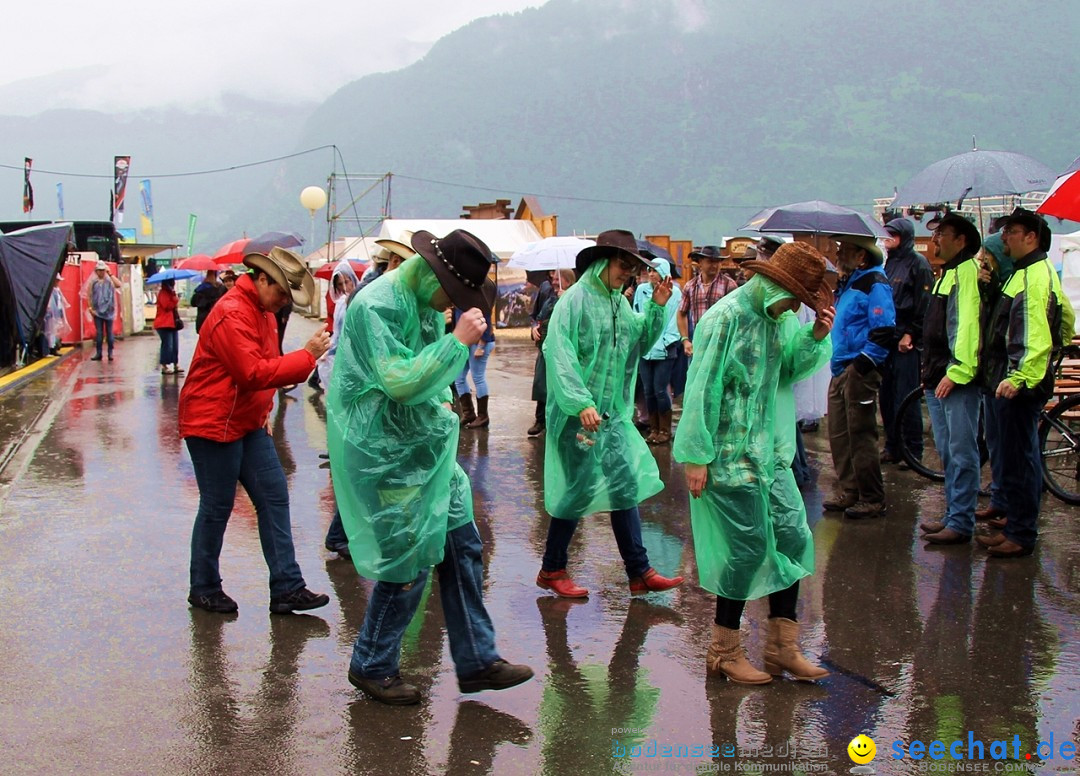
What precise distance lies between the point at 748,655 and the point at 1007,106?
153955 mm

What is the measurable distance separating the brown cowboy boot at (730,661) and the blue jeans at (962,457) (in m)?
2.62

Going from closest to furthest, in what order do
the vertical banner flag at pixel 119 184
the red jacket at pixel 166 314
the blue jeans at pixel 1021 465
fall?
1. the blue jeans at pixel 1021 465
2. the red jacket at pixel 166 314
3. the vertical banner flag at pixel 119 184

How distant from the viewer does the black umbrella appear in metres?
9.58

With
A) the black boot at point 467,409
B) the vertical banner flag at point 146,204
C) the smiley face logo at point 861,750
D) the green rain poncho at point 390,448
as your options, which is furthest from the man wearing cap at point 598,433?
the vertical banner flag at point 146,204

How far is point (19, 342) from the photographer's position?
1666 cm

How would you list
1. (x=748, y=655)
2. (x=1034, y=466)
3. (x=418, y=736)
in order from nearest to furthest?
(x=418, y=736) → (x=748, y=655) → (x=1034, y=466)

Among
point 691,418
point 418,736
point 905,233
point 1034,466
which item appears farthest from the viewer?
point 905,233

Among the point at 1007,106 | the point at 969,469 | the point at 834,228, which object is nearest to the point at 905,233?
the point at 834,228

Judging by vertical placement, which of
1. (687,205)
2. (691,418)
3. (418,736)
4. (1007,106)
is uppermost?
(1007,106)

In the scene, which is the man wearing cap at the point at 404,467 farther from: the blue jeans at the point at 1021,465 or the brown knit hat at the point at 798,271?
the blue jeans at the point at 1021,465

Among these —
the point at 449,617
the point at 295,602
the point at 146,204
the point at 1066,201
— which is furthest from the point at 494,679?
the point at 146,204

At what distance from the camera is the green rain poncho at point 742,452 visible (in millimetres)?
4309

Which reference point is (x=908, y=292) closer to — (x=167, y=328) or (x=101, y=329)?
(x=167, y=328)

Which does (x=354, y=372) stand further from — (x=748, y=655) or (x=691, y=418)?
(x=748, y=655)
